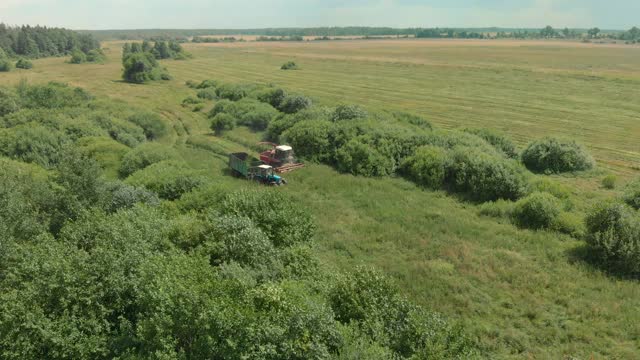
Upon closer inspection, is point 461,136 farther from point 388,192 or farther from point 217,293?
point 217,293

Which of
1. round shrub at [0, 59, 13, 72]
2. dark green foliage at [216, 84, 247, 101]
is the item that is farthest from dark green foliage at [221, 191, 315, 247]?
round shrub at [0, 59, 13, 72]

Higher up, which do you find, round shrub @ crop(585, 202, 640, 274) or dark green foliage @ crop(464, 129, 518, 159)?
dark green foliage @ crop(464, 129, 518, 159)

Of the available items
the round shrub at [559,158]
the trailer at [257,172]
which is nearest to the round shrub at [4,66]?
the trailer at [257,172]

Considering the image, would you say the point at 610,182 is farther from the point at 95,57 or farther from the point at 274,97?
the point at 95,57

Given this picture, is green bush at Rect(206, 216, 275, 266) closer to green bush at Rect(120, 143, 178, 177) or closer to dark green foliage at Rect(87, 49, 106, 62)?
green bush at Rect(120, 143, 178, 177)

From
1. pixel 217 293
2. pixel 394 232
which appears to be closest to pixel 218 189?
pixel 394 232

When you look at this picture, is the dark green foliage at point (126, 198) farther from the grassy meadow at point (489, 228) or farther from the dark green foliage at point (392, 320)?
the dark green foliage at point (392, 320)
